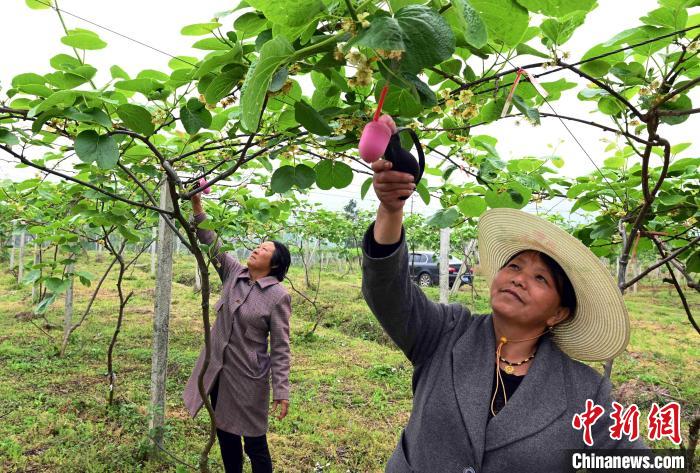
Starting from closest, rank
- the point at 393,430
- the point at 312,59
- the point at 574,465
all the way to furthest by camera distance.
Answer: the point at 312,59 < the point at 574,465 < the point at 393,430

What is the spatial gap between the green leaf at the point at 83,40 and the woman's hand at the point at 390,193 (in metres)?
0.62

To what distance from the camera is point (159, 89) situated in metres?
1.12

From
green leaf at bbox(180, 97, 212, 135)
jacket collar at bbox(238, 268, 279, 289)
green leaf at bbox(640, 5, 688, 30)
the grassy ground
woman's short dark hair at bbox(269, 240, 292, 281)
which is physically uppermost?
green leaf at bbox(640, 5, 688, 30)

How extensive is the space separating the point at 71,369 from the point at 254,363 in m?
3.66

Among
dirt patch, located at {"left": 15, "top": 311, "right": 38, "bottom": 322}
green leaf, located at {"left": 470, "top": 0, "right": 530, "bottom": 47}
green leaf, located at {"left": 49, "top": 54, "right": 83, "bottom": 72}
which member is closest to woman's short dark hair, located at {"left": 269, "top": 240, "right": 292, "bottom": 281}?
green leaf, located at {"left": 49, "top": 54, "right": 83, "bottom": 72}

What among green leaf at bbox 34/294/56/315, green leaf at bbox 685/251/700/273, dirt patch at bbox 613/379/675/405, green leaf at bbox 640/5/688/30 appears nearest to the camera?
green leaf at bbox 640/5/688/30

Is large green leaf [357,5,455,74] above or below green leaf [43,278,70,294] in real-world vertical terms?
above

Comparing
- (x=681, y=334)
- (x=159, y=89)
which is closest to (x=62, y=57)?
(x=159, y=89)

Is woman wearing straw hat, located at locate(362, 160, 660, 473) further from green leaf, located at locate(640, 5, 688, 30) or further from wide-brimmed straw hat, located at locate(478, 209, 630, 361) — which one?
green leaf, located at locate(640, 5, 688, 30)

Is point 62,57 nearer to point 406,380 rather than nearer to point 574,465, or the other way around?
point 574,465

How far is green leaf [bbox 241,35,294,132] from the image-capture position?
49 cm

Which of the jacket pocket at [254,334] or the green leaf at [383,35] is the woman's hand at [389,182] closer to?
the green leaf at [383,35]

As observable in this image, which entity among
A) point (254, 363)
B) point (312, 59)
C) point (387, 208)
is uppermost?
point (312, 59)

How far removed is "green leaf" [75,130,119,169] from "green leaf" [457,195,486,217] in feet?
3.39
